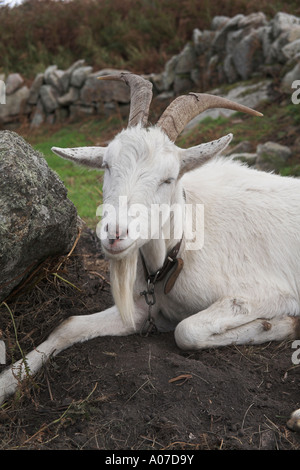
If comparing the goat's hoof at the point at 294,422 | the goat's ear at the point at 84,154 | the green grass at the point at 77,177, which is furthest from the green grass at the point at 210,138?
the goat's hoof at the point at 294,422

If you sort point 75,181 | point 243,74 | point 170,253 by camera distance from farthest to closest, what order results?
point 243,74 → point 75,181 → point 170,253

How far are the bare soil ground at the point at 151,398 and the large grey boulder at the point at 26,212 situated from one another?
0.46m

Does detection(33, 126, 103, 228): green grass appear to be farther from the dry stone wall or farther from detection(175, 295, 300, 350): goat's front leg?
detection(175, 295, 300, 350): goat's front leg

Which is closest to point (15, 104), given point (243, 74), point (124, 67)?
point (124, 67)

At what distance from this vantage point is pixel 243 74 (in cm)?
1175

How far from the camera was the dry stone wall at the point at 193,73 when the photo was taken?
437 inches

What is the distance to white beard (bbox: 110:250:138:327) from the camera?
349 centimetres

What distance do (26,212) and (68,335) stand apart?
0.90 metres
